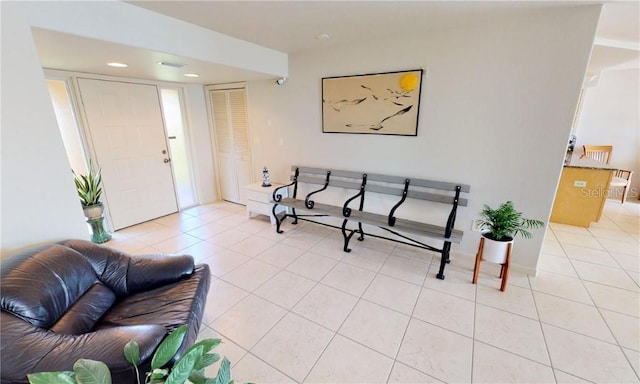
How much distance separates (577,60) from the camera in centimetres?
204

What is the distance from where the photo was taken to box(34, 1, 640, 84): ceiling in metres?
1.94

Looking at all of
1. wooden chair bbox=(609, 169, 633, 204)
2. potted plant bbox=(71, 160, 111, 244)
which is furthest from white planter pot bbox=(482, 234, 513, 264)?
potted plant bbox=(71, 160, 111, 244)

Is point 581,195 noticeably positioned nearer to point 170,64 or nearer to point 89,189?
point 170,64

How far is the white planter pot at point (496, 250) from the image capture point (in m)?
2.22

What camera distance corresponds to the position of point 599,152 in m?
4.77

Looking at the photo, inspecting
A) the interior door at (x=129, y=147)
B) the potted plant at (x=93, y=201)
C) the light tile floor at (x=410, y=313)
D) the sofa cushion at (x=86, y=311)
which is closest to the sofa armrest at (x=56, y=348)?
the sofa cushion at (x=86, y=311)

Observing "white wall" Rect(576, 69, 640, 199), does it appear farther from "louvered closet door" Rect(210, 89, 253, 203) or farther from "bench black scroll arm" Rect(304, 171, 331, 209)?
"louvered closet door" Rect(210, 89, 253, 203)

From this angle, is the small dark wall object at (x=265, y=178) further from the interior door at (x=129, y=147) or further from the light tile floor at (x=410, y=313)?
the interior door at (x=129, y=147)

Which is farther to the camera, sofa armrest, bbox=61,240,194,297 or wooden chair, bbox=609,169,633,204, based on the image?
wooden chair, bbox=609,169,633,204

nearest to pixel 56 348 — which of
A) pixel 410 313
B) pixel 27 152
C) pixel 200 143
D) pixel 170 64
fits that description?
pixel 27 152

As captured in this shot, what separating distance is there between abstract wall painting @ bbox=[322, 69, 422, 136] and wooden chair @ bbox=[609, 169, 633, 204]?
10.1 feet

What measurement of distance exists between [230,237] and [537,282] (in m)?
3.25

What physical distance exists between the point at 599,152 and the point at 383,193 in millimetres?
4614

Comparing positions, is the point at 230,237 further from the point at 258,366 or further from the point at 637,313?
the point at 637,313
